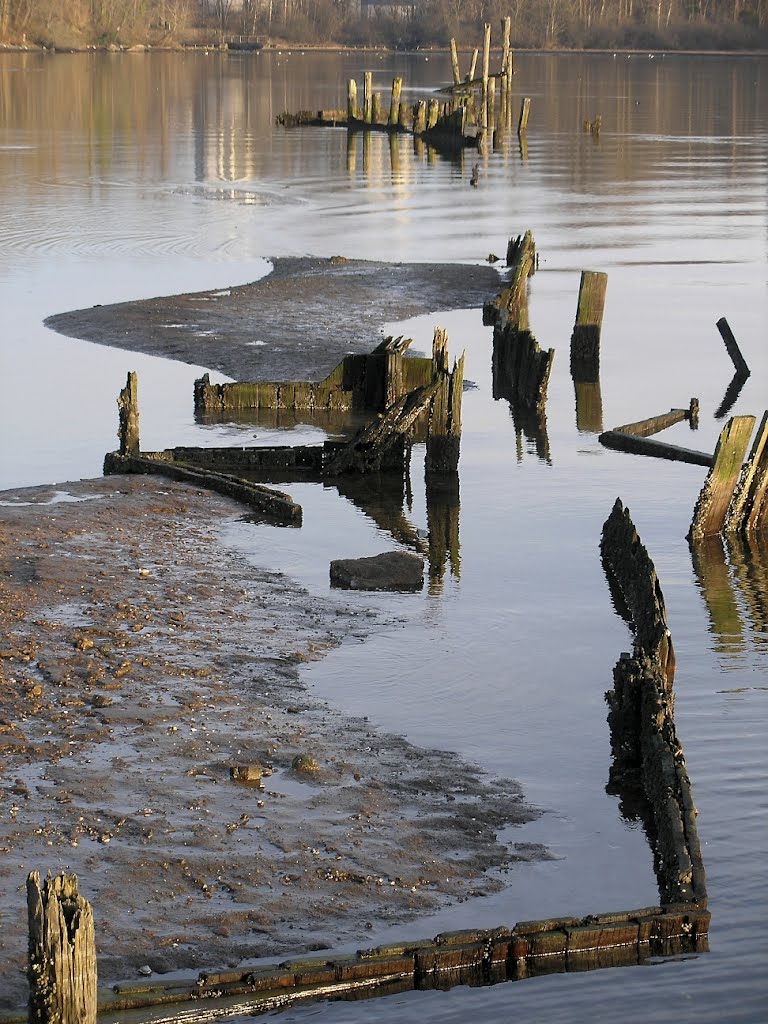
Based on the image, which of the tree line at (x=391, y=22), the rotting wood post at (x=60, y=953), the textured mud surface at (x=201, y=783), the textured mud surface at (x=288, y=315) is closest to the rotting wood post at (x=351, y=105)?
the textured mud surface at (x=288, y=315)

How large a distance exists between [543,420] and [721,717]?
31.8ft

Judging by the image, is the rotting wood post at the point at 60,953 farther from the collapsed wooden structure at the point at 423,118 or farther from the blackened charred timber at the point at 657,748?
the collapsed wooden structure at the point at 423,118

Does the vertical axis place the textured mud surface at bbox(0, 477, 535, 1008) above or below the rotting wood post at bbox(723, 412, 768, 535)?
below

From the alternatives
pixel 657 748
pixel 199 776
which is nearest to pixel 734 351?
pixel 657 748

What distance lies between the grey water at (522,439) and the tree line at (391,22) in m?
76.6

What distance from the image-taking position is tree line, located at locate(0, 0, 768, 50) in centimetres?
13075

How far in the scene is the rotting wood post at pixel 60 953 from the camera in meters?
5.96

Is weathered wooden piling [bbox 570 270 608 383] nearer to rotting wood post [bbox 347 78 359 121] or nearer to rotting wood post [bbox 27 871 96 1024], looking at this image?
rotting wood post [bbox 27 871 96 1024]

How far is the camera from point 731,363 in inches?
938

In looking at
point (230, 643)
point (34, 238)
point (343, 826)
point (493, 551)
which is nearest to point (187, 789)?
point (343, 826)

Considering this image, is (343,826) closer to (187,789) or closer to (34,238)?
(187,789)

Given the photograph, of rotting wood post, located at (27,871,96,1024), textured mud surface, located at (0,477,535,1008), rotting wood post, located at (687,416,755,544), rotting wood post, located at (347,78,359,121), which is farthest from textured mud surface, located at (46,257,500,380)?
rotting wood post, located at (347,78,359,121)

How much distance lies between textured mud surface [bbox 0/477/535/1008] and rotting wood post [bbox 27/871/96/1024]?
1.06 metres

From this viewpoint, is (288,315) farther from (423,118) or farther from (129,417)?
(423,118)
